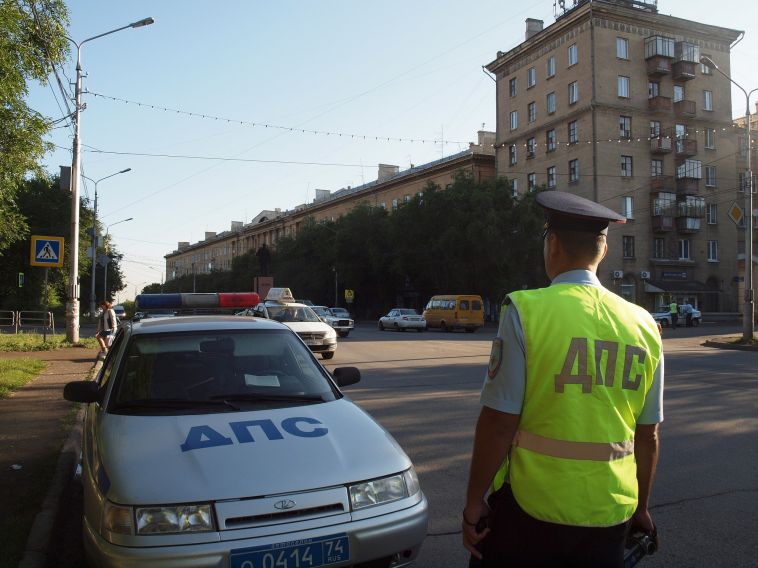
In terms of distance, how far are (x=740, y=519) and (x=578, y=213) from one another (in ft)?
12.5

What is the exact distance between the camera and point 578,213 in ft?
6.86

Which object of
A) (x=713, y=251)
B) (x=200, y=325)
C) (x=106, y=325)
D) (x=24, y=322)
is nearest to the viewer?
(x=200, y=325)

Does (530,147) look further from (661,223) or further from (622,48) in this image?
(661,223)

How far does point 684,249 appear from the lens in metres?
48.4

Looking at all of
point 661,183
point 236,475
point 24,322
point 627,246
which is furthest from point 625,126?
point 236,475

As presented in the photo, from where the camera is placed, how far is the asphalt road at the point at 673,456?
422cm

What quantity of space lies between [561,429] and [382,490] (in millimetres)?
1598

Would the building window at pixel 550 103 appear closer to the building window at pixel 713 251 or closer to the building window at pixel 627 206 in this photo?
the building window at pixel 627 206

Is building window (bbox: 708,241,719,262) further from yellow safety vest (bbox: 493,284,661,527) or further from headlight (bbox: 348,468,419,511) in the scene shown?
yellow safety vest (bbox: 493,284,661,527)

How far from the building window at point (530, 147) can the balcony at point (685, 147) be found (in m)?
10.1

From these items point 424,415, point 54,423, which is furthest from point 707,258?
point 54,423

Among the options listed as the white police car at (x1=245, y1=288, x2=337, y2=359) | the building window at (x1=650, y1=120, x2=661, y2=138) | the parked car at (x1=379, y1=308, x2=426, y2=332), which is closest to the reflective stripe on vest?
the white police car at (x1=245, y1=288, x2=337, y2=359)

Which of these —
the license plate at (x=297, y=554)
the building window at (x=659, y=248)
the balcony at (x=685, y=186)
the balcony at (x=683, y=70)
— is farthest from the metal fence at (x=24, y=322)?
the balcony at (x=683, y=70)

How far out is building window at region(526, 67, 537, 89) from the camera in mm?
50312
